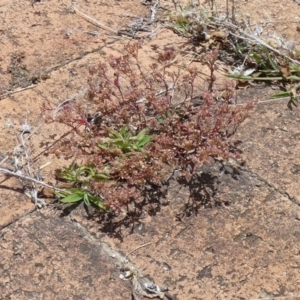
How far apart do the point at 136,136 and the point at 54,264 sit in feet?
2.28

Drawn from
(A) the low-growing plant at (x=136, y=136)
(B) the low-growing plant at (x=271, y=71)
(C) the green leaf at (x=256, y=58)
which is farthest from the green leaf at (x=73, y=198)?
(C) the green leaf at (x=256, y=58)

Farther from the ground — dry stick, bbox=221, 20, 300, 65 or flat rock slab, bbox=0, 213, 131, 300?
dry stick, bbox=221, 20, 300, 65

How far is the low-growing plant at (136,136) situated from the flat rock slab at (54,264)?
16 cm

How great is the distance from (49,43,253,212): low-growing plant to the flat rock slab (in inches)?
6.2

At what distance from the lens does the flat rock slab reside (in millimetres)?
2158

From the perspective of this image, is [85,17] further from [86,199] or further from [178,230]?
[178,230]

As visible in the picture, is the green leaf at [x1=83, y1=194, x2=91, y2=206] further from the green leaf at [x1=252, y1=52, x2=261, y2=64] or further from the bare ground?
the green leaf at [x1=252, y1=52, x2=261, y2=64]

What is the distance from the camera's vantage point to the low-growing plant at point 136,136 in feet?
8.11

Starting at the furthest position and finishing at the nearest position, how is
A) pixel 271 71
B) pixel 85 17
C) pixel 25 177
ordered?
pixel 85 17, pixel 271 71, pixel 25 177

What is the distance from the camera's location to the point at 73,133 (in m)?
2.71

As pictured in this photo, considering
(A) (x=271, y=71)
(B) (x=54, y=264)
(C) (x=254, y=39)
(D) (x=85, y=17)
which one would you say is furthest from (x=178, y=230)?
(D) (x=85, y=17)

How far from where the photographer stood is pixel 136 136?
265 cm

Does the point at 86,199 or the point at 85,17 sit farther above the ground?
the point at 85,17

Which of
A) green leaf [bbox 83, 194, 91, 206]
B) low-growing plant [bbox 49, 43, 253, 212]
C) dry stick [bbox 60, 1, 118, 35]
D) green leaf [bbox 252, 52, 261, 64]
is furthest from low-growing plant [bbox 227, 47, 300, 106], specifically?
green leaf [bbox 83, 194, 91, 206]
